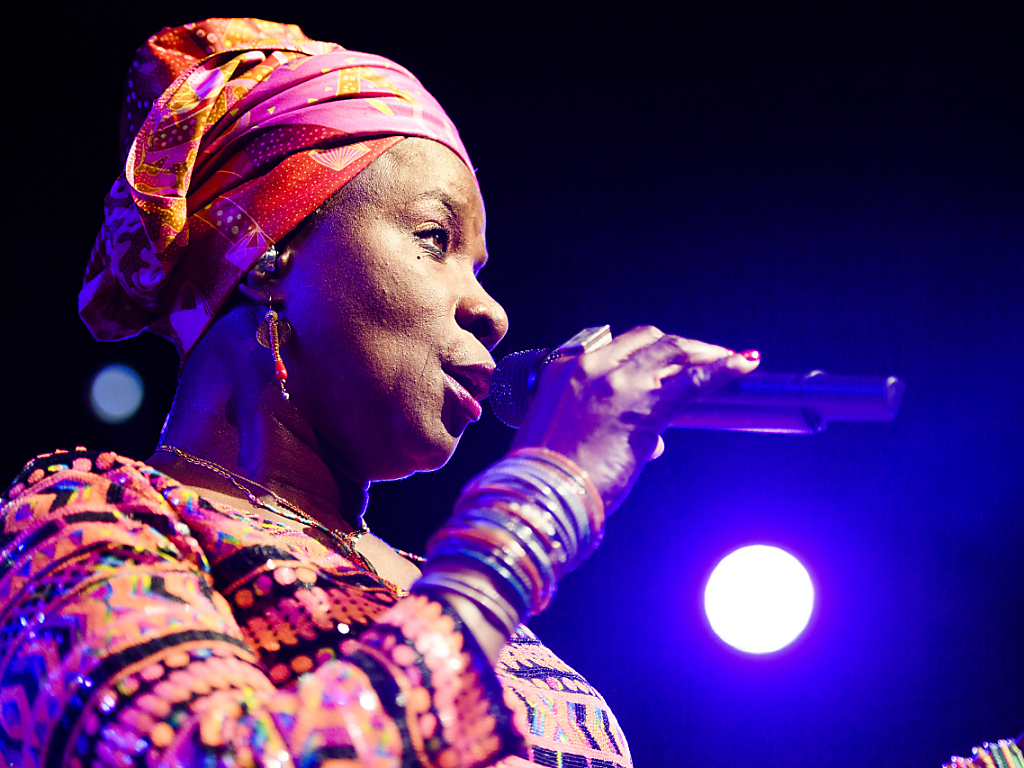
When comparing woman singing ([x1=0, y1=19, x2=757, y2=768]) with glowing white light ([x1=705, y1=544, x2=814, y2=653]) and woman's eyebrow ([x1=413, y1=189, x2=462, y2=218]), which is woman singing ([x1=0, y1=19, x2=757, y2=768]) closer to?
Result: woman's eyebrow ([x1=413, y1=189, x2=462, y2=218])

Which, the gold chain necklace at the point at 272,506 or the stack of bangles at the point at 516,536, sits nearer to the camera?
the stack of bangles at the point at 516,536

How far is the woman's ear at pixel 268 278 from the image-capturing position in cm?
152

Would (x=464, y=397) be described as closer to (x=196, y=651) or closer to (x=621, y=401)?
(x=621, y=401)

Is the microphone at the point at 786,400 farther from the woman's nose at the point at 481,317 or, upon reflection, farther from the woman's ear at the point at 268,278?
the woman's ear at the point at 268,278

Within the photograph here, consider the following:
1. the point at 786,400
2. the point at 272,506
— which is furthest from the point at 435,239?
the point at 786,400

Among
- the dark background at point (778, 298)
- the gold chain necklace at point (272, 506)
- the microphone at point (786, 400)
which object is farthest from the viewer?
the dark background at point (778, 298)

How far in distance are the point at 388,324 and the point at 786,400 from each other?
2.23 feet

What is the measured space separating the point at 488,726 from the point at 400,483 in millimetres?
2315

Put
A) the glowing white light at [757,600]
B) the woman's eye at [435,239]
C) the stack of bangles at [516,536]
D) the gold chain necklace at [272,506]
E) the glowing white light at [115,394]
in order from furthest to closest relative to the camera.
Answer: the glowing white light at [757,600], the glowing white light at [115,394], the woman's eye at [435,239], the gold chain necklace at [272,506], the stack of bangles at [516,536]

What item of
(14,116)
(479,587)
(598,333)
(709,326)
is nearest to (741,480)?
(709,326)

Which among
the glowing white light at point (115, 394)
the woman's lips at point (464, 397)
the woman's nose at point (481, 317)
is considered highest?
the glowing white light at point (115, 394)

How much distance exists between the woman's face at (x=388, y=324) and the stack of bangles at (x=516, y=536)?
1.50 ft

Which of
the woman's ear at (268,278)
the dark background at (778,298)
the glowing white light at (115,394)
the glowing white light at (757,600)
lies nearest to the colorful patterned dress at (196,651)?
the woman's ear at (268,278)

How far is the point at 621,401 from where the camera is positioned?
1075 mm
